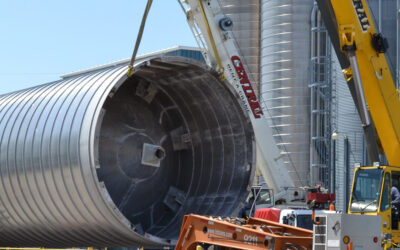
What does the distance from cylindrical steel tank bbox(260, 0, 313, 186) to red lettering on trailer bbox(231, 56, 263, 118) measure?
30.7ft

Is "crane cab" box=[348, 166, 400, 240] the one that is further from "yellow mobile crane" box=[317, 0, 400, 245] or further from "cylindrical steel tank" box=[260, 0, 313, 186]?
"cylindrical steel tank" box=[260, 0, 313, 186]

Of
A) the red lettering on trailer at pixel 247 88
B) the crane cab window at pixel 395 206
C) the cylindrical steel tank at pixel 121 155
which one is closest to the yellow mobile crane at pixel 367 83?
the crane cab window at pixel 395 206

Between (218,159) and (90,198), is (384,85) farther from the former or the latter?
(90,198)

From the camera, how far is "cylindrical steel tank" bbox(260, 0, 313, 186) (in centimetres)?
3189

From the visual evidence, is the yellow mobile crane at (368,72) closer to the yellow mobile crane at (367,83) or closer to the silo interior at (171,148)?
the yellow mobile crane at (367,83)

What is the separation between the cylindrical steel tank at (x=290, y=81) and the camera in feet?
105

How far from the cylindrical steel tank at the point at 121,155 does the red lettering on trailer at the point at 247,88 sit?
242 inches

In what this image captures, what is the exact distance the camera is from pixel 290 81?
106ft

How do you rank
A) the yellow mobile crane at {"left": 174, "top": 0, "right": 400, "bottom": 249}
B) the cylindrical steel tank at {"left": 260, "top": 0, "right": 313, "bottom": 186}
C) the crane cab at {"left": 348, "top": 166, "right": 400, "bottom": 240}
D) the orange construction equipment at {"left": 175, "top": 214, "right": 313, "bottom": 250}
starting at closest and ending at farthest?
the orange construction equipment at {"left": 175, "top": 214, "right": 313, "bottom": 250} → the crane cab at {"left": 348, "top": 166, "right": 400, "bottom": 240} → the yellow mobile crane at {"left": 174, "top": 0, "right": 400, "bottom": 249} → the cylindrical steel tank at {"left": 260, "top": 0, "right": 313, "bottom": 186}

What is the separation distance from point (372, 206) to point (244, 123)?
3.87 meters

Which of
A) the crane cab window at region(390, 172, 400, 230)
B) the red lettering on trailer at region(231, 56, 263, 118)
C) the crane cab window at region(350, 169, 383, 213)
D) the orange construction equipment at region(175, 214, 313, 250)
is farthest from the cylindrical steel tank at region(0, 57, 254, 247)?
the red lettering on trailer at region(231, 56, 263, 118)

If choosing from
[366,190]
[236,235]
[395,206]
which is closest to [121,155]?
[236,235]

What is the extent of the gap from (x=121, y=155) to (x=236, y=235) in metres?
3.99

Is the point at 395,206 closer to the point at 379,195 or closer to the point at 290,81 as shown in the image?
the point at 379,195
